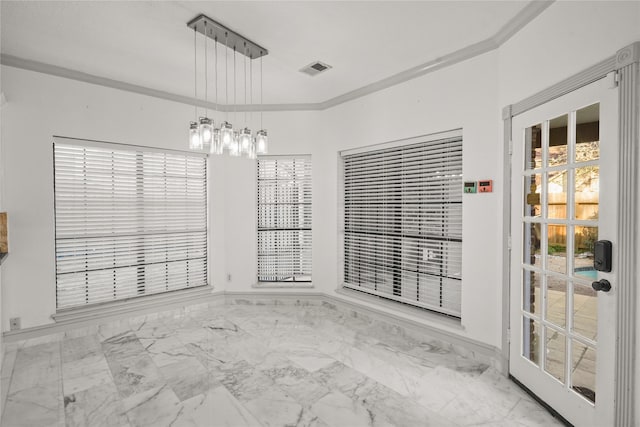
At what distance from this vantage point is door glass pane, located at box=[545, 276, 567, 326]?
7.07 feet

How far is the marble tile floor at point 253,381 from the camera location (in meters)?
2.23

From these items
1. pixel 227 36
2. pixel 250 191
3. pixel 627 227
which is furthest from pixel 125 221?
pixel 627 227

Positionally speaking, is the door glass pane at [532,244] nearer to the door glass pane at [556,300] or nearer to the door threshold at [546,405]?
the door glass pane at [556,300]

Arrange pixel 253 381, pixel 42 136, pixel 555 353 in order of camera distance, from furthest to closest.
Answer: pixel 42 136 < pixel 253 381 < pixel 555 353

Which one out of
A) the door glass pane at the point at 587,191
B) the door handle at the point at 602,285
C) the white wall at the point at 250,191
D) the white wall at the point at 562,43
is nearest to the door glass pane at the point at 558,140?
the door glass pane at the point at 587,191

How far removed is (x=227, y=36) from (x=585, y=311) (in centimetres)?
326

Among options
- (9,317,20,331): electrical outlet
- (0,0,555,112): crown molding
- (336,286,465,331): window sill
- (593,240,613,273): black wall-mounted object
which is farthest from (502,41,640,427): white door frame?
(9,317,20,331): electrical outlet

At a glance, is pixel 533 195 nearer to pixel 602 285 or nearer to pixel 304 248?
pixel 602 285

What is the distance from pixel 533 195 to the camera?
7.93 ft

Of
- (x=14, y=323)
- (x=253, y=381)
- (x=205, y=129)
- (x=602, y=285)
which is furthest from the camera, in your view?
(x=14, y=323)

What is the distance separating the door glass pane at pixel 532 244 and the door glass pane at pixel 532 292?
9 centimetres

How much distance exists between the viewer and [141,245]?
4023mm

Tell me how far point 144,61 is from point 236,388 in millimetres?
3137

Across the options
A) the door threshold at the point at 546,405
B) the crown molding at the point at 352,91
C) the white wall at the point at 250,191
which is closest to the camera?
the door threshold at the point at 546,405
